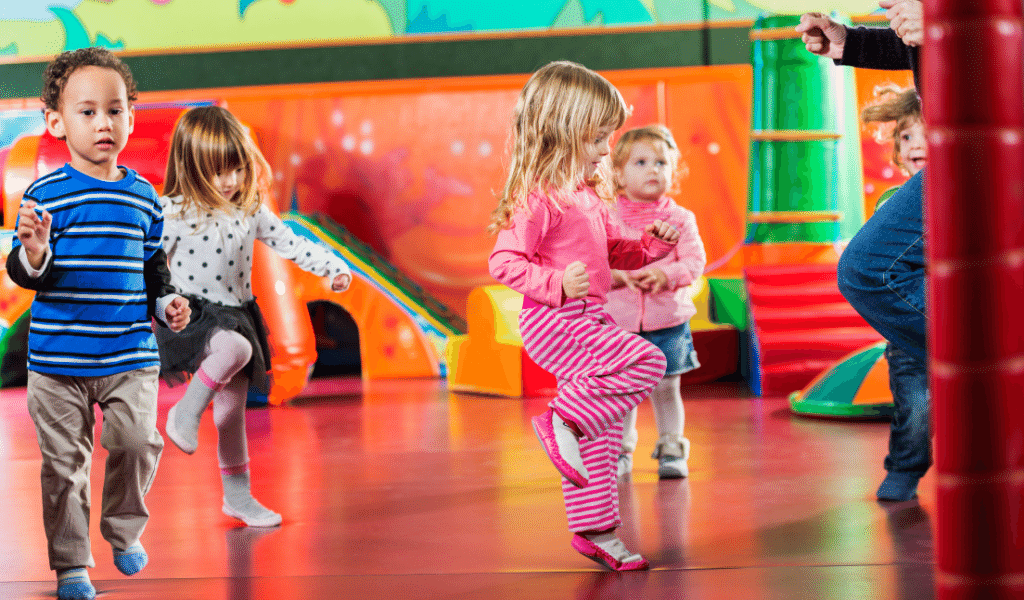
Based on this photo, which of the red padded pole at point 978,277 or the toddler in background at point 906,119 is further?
the toddler in background at point 906,119

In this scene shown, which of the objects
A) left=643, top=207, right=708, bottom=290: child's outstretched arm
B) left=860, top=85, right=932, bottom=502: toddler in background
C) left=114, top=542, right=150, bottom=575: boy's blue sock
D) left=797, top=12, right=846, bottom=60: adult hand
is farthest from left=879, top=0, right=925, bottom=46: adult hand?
left=114, top=542, right=150, bottom=575: boy's blue sock

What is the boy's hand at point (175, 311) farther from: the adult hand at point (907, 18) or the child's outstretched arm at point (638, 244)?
the adult hand at point (907, 18)

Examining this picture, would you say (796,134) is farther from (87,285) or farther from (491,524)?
(87,285)

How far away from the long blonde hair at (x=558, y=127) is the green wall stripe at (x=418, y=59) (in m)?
5.13

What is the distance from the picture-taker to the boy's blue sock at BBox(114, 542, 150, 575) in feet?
6.27

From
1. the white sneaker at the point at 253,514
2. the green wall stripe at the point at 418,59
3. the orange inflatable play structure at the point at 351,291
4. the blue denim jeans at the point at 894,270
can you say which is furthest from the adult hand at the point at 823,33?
the green wall stripe at the point at 418,59

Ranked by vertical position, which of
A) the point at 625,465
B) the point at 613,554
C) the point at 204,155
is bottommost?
the point at 625,465

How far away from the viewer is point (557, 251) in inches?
79.0

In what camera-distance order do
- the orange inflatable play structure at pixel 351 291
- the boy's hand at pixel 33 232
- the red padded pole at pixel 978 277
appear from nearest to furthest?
the red padded pole at pixel 978 277 < the boy's hand at pixel 33 232 < the orange inflatable play structure at pixel 351 291

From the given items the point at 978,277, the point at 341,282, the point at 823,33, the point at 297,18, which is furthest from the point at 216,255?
the point at 297,18

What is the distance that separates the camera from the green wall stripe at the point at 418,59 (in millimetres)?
6984

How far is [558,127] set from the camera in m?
2.01

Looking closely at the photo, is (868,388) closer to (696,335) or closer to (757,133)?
(696,335)

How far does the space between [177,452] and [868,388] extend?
2505mm
